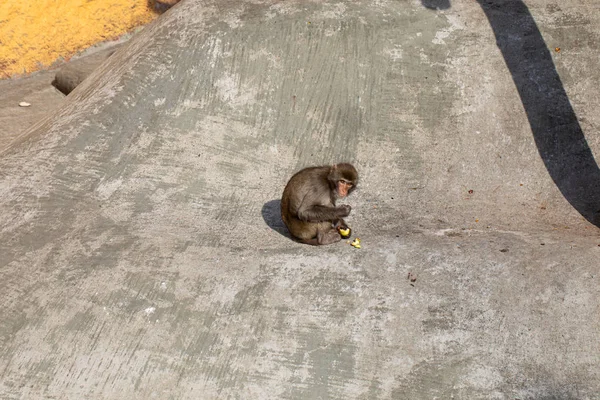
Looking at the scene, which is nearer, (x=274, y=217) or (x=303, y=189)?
(x=303, y=189)

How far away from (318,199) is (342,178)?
253mm

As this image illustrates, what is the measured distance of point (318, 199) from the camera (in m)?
5.43

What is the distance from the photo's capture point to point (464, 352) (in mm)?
4648

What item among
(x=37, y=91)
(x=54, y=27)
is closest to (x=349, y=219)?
(x=37, y=91)

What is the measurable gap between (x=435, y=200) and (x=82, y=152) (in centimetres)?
321

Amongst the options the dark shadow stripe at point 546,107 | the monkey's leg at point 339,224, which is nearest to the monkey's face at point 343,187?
the monkey's leg at point 339,224

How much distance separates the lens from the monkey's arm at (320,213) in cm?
539

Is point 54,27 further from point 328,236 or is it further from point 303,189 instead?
point 328,236

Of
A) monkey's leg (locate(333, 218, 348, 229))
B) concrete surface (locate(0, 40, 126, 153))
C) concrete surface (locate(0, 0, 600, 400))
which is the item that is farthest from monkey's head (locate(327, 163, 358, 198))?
concrete surface (locate(0, 40, 126, 153))

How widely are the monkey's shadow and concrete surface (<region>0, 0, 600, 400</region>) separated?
1.7 inches

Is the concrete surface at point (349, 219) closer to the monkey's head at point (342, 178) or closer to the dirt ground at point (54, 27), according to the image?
the monkey's head at point (342, 178)

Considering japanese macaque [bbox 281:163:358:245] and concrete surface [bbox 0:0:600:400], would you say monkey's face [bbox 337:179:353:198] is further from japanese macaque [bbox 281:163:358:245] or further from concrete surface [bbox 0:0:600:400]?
concrete surface [bbox 0:0:600:400]

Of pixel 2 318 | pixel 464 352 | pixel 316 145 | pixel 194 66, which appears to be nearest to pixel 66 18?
pixel 194 66

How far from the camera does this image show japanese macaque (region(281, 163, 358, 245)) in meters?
5.38
